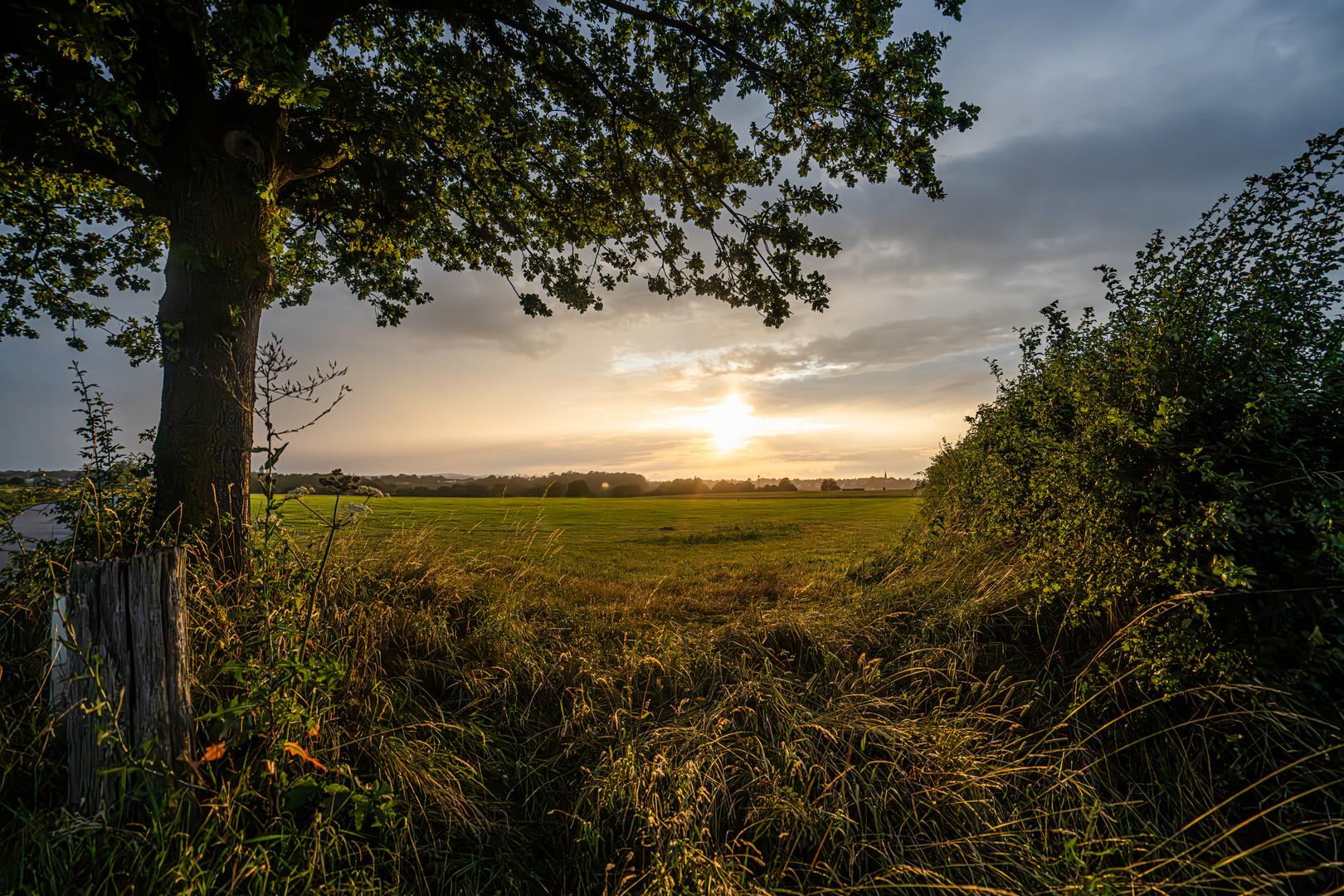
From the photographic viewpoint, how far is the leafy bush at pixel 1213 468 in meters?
2.65

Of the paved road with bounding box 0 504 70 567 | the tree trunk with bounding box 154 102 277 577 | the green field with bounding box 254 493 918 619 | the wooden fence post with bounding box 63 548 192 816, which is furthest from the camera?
the green field with bounding box 254 493 918 619

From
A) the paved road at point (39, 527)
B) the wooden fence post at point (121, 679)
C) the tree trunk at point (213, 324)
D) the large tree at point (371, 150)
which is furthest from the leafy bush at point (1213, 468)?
the paved road at point (39, 527)

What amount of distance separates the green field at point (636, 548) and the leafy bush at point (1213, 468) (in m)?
4.09

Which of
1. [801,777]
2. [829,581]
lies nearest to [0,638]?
[801,777]

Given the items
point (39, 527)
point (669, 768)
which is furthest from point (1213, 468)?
point (39, 527)

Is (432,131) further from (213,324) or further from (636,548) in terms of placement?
(636,548)

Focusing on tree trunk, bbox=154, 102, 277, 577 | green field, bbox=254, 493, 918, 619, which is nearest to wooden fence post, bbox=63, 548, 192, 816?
green field, bbox=254, 493, 918, 619

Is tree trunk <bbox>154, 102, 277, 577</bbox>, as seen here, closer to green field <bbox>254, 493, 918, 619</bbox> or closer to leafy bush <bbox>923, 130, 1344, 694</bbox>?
green field <bbox>254, 493, 918, 619</bbox>

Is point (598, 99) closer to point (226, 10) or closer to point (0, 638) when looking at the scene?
point (226, 10)

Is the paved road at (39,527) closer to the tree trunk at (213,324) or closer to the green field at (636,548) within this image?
the tree trunk at (213,324)

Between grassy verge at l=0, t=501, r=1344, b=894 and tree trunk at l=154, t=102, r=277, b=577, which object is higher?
tree trunk at l=154, t=102, r=277, b=577

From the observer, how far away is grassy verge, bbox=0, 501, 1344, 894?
2.16 m

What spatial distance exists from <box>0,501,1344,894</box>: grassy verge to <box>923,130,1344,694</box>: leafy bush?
41 centimetres

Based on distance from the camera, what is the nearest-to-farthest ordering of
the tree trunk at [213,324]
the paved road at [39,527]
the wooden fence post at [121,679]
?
the wooden fence post at [121,679]
the paved road at [39,527]
the tree trunk at [213,324]
